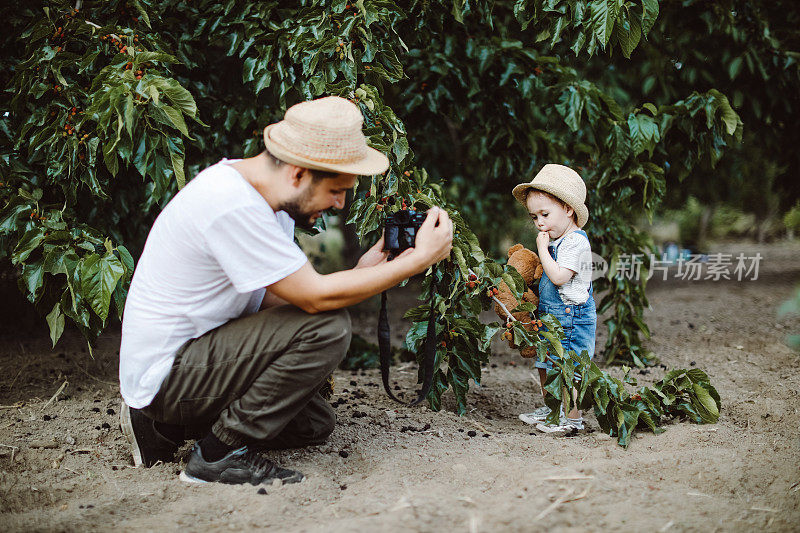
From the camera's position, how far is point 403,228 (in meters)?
2.42

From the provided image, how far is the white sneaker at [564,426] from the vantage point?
2963mm

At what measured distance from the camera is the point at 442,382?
3031 millimetres

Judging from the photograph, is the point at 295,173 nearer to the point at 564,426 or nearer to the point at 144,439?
the point at 144,439

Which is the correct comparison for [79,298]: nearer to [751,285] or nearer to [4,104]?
[4,104]

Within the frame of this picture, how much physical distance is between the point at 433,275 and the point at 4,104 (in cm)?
208

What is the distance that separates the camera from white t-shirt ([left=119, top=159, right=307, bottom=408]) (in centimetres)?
212

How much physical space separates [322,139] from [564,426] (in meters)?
1.69

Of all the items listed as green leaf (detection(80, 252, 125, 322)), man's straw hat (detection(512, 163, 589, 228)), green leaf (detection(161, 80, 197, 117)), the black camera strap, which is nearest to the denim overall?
man's straw hat (detection(512, 163, 589, 228))

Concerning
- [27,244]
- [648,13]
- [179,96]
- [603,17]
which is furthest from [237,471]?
[648,13]

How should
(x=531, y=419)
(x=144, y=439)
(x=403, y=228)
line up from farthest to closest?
(x=531, y=419)
(x=144, y=439)
(x=403, y=228)

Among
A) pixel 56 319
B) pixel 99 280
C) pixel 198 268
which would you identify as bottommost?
pixel 56 319

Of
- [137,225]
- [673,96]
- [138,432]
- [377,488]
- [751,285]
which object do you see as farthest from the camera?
[751,285]

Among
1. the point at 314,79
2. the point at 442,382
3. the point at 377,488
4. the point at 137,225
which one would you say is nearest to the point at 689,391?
the point at 442,382

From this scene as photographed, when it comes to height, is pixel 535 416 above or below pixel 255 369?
below
